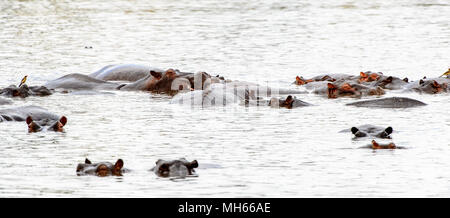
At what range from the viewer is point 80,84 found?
66.3ft

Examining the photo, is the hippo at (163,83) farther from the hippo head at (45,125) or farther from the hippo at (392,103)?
the hippo head at (45,125)

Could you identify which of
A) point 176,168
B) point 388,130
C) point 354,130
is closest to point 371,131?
point 354,130

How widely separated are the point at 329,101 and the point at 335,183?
24.3 ft

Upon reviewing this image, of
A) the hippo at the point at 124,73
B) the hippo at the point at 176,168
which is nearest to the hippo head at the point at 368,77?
the hippo at the point at 124,73

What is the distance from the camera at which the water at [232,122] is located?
434 inches

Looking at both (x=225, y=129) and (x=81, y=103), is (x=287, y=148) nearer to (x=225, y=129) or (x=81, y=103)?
(x=225, y=129)

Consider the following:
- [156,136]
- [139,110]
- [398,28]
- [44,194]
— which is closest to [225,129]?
[156,136]

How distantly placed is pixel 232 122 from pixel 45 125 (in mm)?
2748

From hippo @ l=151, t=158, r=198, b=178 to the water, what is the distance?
14 centimetres

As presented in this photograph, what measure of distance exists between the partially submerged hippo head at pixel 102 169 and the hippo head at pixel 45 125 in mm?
3116

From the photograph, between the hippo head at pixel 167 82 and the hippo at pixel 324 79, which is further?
the hippo at pixel 324 79

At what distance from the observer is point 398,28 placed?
35188 millimetres

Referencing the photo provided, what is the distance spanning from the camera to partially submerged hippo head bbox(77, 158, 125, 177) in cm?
1137

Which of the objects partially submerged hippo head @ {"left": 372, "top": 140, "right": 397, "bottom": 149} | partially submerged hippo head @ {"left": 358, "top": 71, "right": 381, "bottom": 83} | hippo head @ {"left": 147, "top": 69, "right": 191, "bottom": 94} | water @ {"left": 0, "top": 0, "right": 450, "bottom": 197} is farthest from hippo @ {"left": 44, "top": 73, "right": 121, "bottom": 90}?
partially submerged hippo head @ {"left": 372, "top": 140, "right": 397, "bottom": 149}
